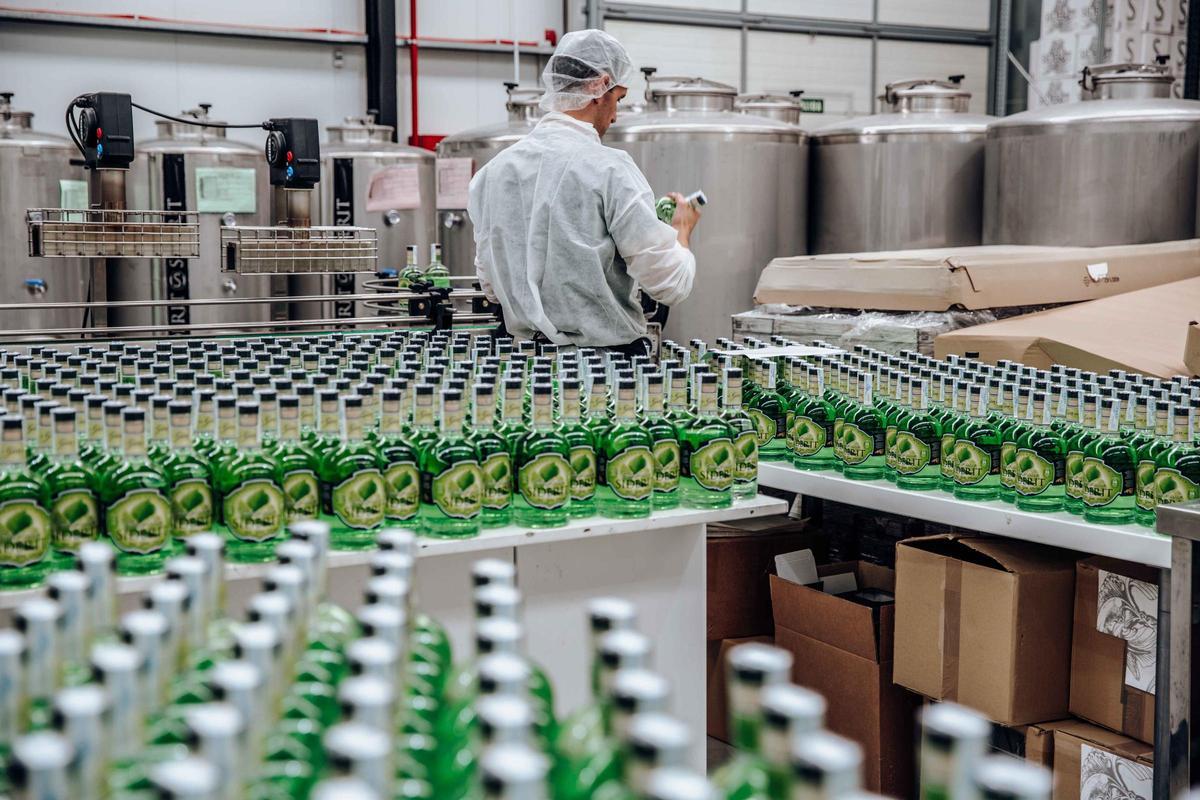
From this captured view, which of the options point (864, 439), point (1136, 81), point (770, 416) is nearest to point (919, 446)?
point (864, 439)

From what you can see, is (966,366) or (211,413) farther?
(966,366)

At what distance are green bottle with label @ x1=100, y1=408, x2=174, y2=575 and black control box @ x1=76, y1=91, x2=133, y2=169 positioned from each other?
199 centimetres

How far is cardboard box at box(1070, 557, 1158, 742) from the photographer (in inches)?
81.2

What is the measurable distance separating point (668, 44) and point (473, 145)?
6.87 ft

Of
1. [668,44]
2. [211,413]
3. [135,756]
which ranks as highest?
[668,44]

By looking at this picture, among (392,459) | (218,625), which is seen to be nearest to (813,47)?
(392,459)

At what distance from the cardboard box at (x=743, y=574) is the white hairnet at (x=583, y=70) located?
1102 mm

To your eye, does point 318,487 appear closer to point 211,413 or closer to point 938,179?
point 211,413

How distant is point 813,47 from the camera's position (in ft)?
25.9

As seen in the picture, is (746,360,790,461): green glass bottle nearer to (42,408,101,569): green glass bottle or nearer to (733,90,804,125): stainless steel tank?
(42,408,101,569): green glass bottle

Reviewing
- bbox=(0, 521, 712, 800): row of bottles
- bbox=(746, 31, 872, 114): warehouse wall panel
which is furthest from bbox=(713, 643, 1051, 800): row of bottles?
bbox=(746, 31, 872, 114): warehouse wall panel

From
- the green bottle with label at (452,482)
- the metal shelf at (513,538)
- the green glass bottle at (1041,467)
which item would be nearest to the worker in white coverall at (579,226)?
the metal shelf at (513,538)

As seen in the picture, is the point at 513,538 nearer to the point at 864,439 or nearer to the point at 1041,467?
the point at 864,439

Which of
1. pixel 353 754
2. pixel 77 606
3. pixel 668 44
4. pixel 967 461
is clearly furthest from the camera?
pixel 668 44
